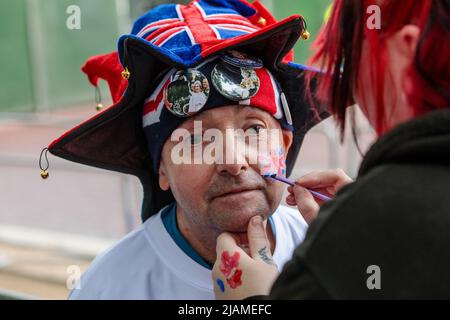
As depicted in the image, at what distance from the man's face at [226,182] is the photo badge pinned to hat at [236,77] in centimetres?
3

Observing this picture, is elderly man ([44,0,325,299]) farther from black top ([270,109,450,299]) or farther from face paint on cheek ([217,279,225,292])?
black top ([270,109,450,299])

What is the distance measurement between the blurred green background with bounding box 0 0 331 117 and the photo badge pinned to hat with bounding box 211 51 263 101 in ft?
9.42

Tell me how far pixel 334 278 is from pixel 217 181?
0.54m

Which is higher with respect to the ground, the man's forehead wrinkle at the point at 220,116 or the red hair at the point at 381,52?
the red hair at the point at 381,52

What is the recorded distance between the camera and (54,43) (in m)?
5.57

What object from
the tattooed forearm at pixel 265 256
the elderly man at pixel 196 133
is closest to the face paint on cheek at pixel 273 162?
the elderly man at pixel 196 133

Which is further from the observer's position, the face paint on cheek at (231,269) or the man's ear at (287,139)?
the man's ear at (287,139)

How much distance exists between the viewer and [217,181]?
44.2 inches

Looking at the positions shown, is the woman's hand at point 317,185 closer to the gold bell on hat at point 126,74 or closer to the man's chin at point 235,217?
the man's chin at point 235,217

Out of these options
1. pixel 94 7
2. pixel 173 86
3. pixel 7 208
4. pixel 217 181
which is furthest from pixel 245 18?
pixel 94 7

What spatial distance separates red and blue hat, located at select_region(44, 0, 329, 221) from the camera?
44.9 inches

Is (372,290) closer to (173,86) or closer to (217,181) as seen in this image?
(217,181)

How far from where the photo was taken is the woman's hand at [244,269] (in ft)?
2.83

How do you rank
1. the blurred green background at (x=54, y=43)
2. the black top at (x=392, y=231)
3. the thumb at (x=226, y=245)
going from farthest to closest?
the blurred green background at (x=54, y=43), the thumb at (x=226, y=245), the black top at (x=392, y=231)
